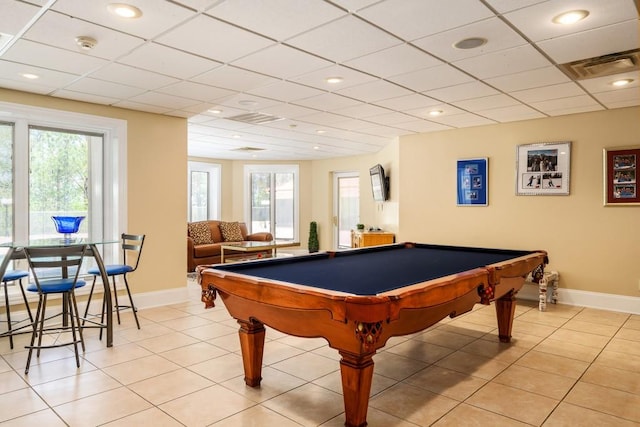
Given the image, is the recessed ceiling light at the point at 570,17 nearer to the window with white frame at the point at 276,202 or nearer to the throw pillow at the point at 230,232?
the throw pillow at the point at 230,232

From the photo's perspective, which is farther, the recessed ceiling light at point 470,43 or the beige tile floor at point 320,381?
the recessed ceiling light at point 470,43

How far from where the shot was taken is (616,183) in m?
4.94

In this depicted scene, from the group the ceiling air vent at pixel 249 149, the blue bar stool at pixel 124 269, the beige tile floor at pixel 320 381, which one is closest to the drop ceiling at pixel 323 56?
the blue bar stool at pixel 124 269

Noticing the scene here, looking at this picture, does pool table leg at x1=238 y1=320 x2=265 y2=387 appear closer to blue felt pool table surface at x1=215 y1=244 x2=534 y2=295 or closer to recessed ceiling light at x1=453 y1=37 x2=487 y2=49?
blue felt pool table surface at x1=215 y1=244 x2=534 y2=295

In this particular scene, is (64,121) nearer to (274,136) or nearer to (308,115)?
(308,115)

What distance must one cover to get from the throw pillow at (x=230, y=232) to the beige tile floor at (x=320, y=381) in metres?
4.81

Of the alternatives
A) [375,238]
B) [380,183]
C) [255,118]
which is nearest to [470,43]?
[255,118]

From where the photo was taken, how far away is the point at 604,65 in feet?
11.3

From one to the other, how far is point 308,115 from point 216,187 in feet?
18.8

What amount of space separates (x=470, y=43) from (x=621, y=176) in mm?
3253

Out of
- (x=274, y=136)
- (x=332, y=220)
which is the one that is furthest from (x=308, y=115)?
(x=332, y=220)

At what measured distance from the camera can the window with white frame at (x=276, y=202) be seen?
1096 centimetres

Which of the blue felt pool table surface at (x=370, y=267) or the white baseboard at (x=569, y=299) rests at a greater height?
the blue felt pool table surface at (x=370, y=267)

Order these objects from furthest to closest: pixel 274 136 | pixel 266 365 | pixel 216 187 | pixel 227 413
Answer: pixel 216 187
pixel 274 136
pixel 266 365
pixel 227 413
